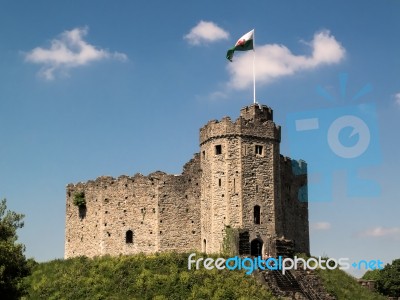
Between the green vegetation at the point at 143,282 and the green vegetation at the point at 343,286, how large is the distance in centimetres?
685

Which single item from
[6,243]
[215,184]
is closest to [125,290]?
[6,243]

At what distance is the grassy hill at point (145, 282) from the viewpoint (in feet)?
131

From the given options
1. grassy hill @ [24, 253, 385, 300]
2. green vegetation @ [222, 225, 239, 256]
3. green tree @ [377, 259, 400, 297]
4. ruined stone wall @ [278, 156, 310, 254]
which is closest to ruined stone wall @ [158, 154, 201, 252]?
green vegetation @ [222, 225, 239, 256]

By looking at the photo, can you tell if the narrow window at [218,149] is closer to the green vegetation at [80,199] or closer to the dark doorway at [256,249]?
the dark doorway at [256,249]

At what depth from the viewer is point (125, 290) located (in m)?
40.7

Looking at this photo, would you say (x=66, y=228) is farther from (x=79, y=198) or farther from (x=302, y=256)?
(x=302, y=256)

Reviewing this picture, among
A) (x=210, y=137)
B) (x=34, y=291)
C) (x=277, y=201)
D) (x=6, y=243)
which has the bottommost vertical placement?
(x=34, y=291)

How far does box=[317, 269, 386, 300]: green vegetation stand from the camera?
45.4m

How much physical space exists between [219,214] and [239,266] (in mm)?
5621

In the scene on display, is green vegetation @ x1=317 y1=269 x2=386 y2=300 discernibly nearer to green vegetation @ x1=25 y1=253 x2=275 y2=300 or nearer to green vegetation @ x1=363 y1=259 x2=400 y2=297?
green vegetation @ x1=25 y1=253 x2=275 y2=300

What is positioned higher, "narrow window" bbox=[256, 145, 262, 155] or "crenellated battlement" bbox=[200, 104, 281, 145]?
"crenellated battlement" bbox=[200, 104, 281, 145]

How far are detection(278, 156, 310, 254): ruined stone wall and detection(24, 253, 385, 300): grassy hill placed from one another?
23.1 ft

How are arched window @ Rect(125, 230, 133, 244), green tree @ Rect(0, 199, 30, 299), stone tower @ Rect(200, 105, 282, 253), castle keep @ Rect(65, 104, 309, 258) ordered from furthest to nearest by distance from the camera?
arched window @ Rect(125, 230, 133, 244)
castle keep @ Rect(65, 104, 309, 258)
stone tower @ Rect(200, 105, 282, 253)
green tree @ Rect(0, 199, 30, 299)

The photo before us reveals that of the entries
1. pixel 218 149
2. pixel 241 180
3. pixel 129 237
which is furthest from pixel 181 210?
pixel 241 180
